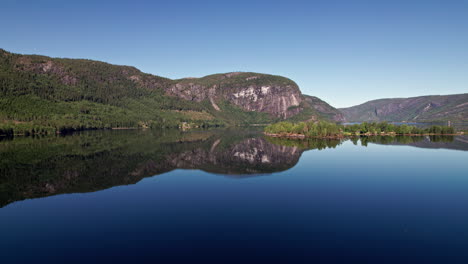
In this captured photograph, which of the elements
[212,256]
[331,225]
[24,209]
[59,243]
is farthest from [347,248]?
[24,209]

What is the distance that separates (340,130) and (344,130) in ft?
64.1

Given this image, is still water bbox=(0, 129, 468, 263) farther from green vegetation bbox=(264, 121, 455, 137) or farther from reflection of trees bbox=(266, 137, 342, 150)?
green vegetation bbox=(264, 121, 455, 137)

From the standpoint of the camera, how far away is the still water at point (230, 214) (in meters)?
22.9

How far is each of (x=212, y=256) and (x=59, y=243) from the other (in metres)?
13.8

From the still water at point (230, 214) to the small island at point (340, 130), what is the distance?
93231 millimetres

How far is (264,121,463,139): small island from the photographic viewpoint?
512 feet

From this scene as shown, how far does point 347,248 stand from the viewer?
77.3 ft

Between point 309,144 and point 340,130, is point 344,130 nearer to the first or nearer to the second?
point 340,130

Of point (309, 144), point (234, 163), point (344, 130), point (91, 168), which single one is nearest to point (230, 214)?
point (234, 163)

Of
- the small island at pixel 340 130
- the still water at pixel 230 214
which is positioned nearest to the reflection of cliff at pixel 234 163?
the still water at pixel 230 214

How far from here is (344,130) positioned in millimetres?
182125

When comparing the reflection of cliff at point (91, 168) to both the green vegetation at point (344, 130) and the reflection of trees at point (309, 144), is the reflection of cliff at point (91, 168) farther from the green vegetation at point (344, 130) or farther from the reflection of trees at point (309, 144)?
the green vegetation at point (344, 130)

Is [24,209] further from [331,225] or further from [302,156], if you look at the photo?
[302,156]

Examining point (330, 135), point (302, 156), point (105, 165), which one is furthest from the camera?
point (330, 135)
